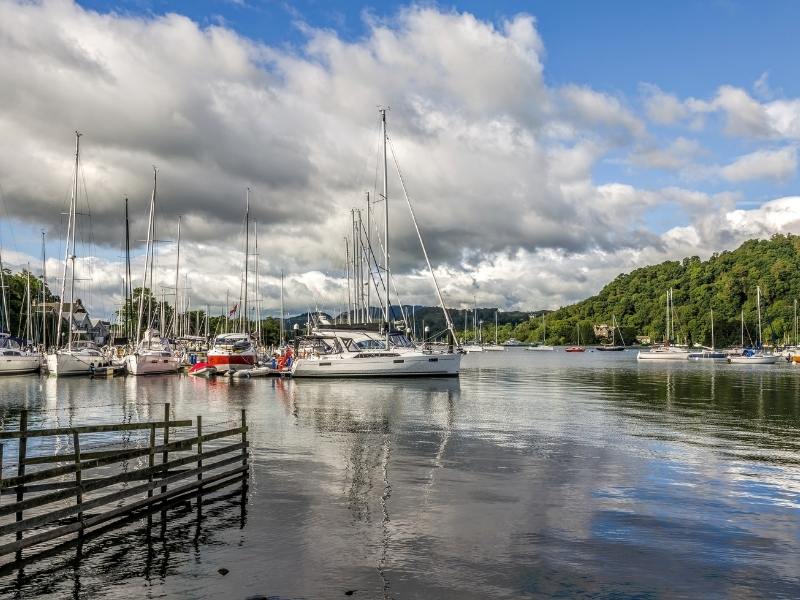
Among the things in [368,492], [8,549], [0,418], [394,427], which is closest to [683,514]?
[368,492]

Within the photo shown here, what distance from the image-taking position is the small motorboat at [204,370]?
75.8 meters

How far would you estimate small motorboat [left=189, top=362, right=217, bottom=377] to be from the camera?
75.8 meters

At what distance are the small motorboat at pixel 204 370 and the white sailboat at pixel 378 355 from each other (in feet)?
37.9

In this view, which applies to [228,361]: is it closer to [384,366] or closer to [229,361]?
[229,361]

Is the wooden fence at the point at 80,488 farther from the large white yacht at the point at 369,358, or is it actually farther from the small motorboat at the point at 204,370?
the small motorboat at the point at 204,370

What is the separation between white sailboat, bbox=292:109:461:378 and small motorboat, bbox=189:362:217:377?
11.6 m

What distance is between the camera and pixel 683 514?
1781 cm

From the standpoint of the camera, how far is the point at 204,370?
250ft

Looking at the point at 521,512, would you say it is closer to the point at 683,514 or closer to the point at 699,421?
the point at 683,514

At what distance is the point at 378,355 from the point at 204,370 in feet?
72.2

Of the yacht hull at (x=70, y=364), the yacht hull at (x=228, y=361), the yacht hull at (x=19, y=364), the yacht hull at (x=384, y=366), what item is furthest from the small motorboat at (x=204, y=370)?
the yacht hull at (x=19, y=364)

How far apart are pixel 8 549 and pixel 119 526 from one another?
10.4ft

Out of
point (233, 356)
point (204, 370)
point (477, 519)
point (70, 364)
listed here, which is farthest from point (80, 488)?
point (70, 364)

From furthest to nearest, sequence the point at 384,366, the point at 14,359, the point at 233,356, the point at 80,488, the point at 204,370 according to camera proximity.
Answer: the point at 14,359 < the point at 233,356 < the point at 204,370 < the point at 384,366 < the point at 80,488
